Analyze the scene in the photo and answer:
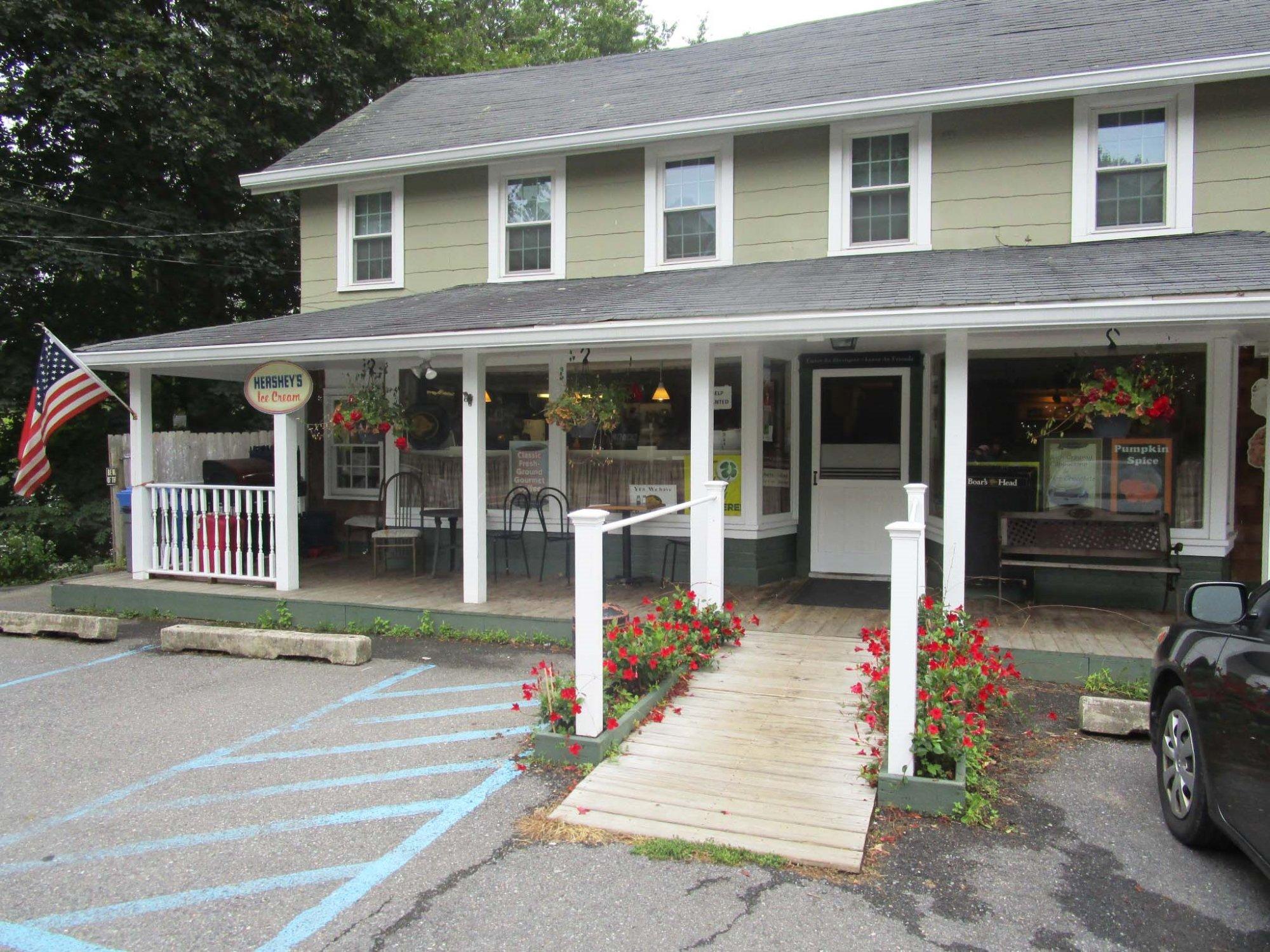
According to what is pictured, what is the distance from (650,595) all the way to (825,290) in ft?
10.2

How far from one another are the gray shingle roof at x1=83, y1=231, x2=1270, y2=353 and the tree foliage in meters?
6.50

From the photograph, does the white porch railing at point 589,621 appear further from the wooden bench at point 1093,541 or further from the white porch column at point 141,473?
the white porch column at point 141,473

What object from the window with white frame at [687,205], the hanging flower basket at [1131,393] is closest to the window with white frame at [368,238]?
the window with white frame at [687,205]

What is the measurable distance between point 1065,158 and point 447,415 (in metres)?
6.61

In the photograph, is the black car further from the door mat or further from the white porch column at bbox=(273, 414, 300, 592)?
the white porch column at bbox=(273, 414, 300, 592)

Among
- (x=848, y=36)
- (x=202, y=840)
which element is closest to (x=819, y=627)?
(x=202, y=840)

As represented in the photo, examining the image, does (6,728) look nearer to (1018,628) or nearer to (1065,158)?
(1018,628)

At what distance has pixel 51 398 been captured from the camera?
26.5 ft

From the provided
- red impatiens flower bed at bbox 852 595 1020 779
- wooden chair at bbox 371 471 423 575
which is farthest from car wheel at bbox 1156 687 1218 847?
wooden chair at bbox 371 471 423 575

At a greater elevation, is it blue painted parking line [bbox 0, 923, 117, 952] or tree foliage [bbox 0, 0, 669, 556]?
tree foliage [bbox 0, 0, 669, 556]

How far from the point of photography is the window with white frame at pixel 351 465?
34.7ft

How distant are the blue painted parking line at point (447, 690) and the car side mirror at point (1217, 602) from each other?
156 inches

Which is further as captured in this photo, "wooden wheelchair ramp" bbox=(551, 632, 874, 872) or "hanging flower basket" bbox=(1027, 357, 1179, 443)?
"hanging flower basket" bbox=(1027, 357, 1179, 443)

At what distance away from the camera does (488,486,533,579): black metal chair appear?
908 cm
